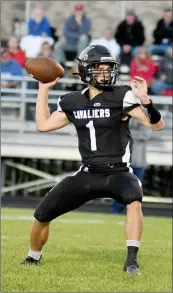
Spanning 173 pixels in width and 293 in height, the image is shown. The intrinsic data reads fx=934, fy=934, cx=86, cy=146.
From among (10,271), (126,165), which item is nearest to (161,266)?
(126,165)

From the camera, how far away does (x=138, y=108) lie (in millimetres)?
7309

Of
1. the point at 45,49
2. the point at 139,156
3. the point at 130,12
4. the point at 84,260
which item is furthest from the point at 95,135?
the point at 130,12

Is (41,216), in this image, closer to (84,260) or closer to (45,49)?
(84,260)

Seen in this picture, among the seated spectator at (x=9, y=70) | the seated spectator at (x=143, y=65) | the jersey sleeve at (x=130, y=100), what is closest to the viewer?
the jersey sleeve at (x=130, y=100)

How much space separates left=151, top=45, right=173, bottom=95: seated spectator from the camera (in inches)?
668

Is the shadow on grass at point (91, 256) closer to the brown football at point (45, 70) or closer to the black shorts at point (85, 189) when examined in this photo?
the black shorts at point (85, 189)

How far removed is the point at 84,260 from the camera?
773 centimetres

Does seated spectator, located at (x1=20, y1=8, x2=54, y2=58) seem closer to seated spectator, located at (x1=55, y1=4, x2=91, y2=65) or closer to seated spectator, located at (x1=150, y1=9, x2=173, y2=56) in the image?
seated spectator, located at (x1=55, y1=4, x2=91, y2=65)

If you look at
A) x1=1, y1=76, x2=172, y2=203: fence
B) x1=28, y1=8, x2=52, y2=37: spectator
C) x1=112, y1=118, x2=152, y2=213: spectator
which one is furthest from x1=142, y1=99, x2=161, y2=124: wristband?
x1=28, y1=8, x2=52, y2=37: spectator

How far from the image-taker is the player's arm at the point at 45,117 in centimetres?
750

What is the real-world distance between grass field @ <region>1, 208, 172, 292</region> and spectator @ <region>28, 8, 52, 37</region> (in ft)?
21.6

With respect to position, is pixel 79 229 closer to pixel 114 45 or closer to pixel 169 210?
pixel 169 210

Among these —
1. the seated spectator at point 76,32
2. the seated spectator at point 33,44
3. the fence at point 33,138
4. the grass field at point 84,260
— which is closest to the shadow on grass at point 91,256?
the grass field at point 84,260

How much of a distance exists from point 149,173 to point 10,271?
11696mm
